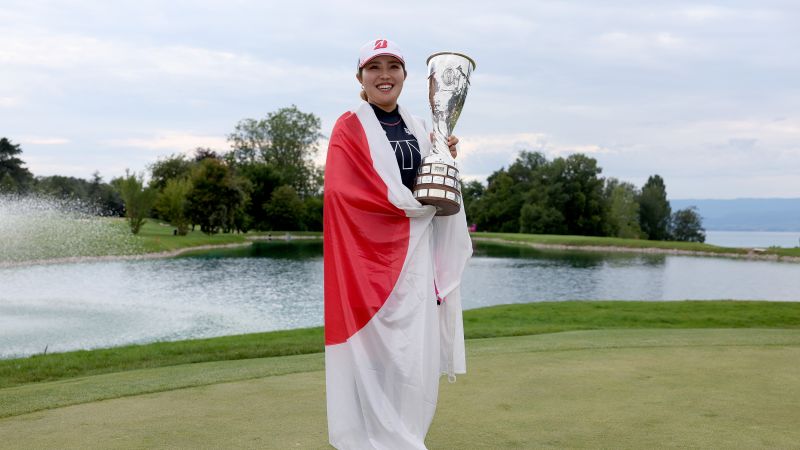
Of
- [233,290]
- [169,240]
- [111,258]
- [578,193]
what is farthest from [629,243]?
[233,290]

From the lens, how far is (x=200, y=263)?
39938mm

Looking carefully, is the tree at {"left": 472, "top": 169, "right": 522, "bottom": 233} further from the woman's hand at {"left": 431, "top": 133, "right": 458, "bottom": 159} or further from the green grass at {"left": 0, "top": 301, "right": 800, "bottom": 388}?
the woman's hand at {"left": 431, "top": 133, "right": 458, "bottom": 159}

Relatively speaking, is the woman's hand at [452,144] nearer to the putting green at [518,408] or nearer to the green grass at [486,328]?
the putting green at [518,408]

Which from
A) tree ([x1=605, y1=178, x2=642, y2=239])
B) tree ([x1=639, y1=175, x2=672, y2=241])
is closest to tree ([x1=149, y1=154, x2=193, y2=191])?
tree ([x1=605, y1=178, x2=642, y2=239])

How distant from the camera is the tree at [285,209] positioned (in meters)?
76.8

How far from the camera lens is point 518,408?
203 inches

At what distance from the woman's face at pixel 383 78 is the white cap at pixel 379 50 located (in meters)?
0.04

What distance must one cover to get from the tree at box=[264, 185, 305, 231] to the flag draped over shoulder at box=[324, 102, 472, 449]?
73307 millimetres

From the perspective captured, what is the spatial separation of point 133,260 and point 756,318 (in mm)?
35302

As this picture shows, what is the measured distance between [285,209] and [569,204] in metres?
33.9

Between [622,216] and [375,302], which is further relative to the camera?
[622,216]

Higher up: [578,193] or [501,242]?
[578,193]

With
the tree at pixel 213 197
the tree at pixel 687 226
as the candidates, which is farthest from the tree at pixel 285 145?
the tree at pixel 687 226

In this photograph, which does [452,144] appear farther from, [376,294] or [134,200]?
[134,200]
